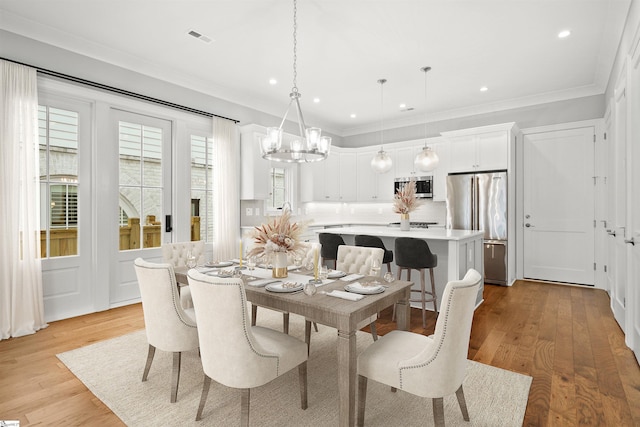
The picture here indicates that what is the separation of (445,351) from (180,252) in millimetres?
2659

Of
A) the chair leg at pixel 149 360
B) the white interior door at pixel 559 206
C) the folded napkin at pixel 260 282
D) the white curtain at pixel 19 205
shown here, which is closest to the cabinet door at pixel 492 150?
the white interior door at pixel 559 206

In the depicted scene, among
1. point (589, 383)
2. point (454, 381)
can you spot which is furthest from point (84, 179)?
point (589, 383)

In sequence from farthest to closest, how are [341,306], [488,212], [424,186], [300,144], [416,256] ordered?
[424,186] < [488,212] < [416,256] < [300,144] < [341,306]

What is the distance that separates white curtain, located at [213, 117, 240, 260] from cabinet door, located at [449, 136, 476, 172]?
3767 mm

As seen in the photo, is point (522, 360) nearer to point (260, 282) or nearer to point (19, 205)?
point (260, 282)

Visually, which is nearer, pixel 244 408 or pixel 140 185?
pixel 244 408

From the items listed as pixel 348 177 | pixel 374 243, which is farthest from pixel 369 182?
pixel 374 243

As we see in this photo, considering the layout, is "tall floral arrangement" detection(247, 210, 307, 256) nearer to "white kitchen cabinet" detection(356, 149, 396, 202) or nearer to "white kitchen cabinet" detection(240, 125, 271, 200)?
"white kitchen cabinet" detection(240, 125, 271, 200)

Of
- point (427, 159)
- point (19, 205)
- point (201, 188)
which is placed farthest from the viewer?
point (201, 188)

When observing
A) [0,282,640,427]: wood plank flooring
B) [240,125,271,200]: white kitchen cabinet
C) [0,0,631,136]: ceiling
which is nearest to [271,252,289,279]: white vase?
[0,282,640,427]: wood plank flooring

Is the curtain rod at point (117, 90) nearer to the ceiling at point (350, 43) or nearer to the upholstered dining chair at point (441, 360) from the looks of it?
the ceiling at point (350, 43)

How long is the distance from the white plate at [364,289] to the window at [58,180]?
3.34 metres

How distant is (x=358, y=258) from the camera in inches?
120

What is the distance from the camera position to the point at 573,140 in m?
5.24
